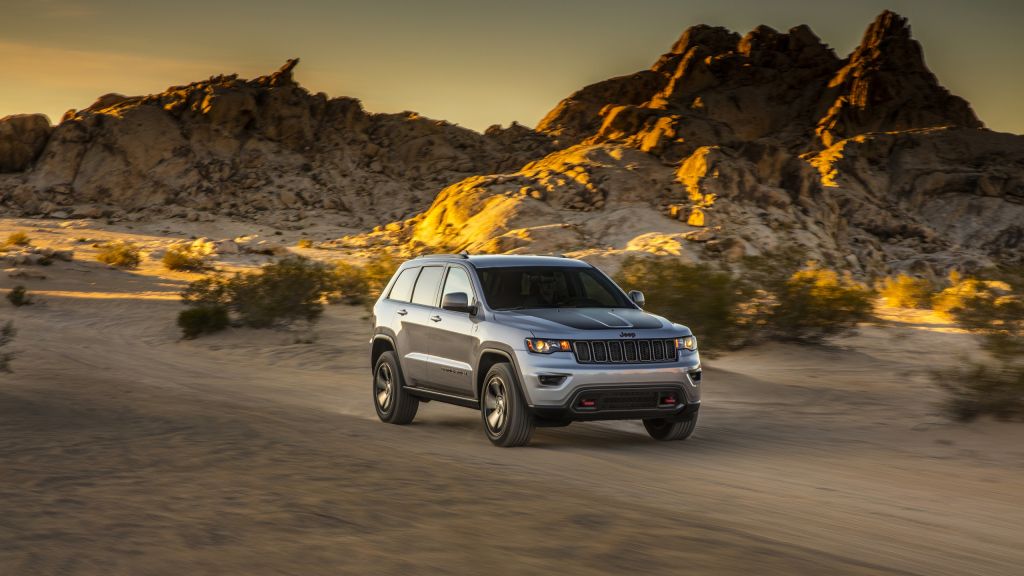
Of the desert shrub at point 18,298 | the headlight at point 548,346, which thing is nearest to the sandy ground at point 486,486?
the headlight at point 548,346

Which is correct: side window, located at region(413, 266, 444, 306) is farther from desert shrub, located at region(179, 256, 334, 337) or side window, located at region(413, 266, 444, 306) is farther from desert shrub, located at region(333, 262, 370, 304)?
desert shrub, located at region(333, 262, 370, 304)

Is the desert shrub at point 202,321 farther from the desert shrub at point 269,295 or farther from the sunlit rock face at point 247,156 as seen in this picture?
the sunlit rock face at point 247,156

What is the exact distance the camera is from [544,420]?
10031 mm

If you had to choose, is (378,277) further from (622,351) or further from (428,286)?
(622,351)

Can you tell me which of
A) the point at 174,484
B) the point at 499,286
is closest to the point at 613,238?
the point at 499,286

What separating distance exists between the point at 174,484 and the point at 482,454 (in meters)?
2.99

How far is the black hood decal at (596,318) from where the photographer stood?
10.0 metres

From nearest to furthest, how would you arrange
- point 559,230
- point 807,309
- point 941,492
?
point 941,492 → point 807,309 → point 559,230

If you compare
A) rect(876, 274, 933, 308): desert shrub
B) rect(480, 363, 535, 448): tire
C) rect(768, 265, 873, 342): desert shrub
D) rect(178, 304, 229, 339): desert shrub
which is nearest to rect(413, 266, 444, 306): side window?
rect(480, 363, 535, 448): tire

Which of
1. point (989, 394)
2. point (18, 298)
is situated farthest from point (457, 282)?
point (18, 298)

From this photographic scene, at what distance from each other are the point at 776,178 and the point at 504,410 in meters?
50.1

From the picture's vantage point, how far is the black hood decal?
32.9ft

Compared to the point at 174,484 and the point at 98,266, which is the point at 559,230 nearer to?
the point at 98,266

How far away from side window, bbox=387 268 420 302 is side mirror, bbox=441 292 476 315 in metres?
1.56
